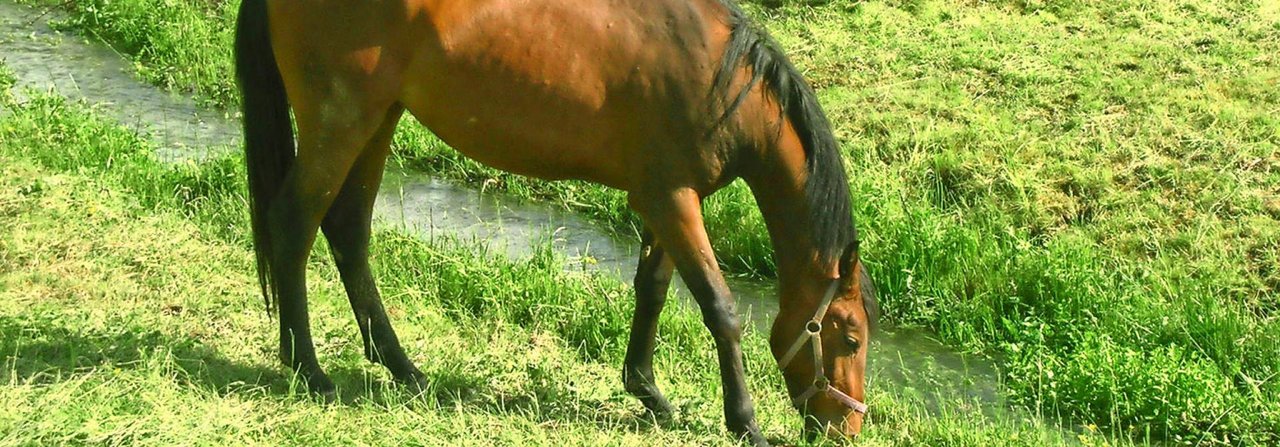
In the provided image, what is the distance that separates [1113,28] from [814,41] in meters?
2.32

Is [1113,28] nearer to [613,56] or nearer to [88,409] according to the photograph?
[613,56]

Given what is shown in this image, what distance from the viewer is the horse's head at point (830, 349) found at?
5.25 metres

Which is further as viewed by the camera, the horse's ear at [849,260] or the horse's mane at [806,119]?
the horse's ear at [849,260]

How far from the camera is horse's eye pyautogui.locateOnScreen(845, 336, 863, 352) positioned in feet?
17.3

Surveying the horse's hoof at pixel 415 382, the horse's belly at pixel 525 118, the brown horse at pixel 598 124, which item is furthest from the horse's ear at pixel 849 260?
the horse's hoof at pixel 415 382

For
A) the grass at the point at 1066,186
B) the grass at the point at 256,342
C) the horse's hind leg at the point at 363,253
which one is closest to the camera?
the grass at the point at 256,342

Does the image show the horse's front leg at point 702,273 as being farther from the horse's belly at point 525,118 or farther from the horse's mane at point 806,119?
the horse's mane at point 806,119

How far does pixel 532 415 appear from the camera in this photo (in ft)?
16.5

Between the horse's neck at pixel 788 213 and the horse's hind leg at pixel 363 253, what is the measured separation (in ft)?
5.05

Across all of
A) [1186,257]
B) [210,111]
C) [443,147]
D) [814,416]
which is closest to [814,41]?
[443,147]

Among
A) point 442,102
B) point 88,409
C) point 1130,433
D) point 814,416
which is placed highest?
point 442,102

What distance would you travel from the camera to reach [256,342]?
560 centimetres

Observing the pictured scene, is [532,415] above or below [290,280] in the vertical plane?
below

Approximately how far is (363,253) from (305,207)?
0.52 m
